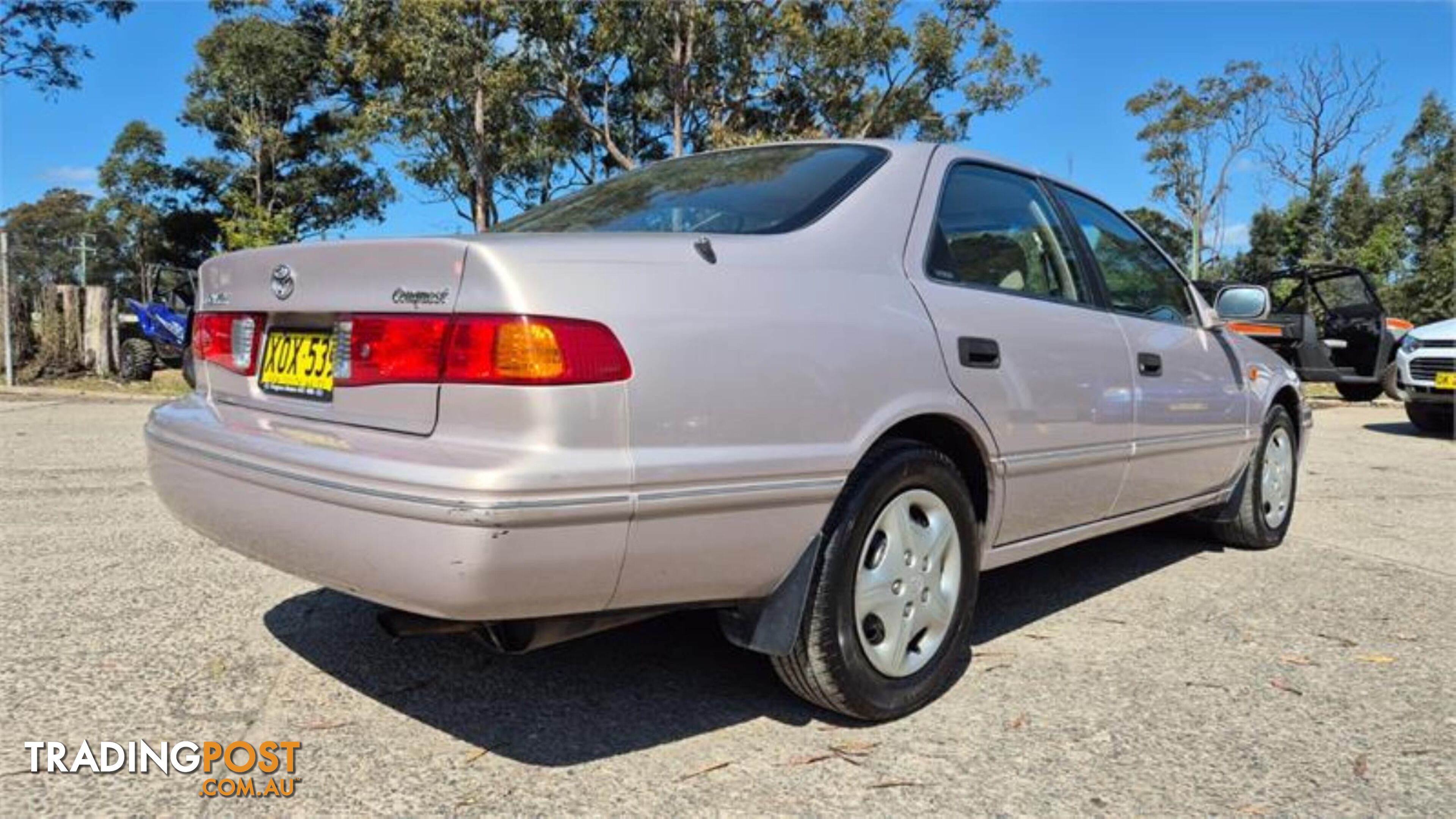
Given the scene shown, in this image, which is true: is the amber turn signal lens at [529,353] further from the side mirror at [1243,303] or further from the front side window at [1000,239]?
the side mirror at [1243,303]

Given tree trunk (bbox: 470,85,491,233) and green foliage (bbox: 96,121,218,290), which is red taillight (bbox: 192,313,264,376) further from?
green foliage (bbox: 96,121,218,290)

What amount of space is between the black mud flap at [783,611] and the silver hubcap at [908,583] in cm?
17

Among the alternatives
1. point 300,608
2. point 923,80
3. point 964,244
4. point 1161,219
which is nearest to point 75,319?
point 300,608

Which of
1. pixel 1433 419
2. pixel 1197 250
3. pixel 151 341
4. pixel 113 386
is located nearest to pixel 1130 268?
pixel 1433 419

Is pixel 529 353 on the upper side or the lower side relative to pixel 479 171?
lower

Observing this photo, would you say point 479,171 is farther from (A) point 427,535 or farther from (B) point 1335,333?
(A) point 427,535

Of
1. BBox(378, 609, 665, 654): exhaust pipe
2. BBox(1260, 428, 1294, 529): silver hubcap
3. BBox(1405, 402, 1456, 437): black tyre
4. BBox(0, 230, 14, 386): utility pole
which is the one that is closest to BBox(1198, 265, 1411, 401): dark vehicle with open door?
BBox(1405, 402, 1456, 437): black tyre

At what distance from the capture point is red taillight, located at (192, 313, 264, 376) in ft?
8.22

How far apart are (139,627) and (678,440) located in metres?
2.13

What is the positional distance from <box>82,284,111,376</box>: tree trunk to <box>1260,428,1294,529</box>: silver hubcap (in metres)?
14.8

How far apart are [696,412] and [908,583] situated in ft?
2.81

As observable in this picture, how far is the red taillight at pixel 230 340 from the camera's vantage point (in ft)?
8.22

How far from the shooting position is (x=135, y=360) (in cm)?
1427

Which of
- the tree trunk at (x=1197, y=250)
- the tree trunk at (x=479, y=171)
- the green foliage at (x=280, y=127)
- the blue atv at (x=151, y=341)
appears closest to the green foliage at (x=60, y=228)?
the green foliage at (x=280, y=127)
